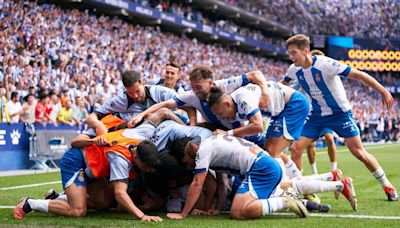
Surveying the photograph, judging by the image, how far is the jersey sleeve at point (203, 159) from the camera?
22.5 ft

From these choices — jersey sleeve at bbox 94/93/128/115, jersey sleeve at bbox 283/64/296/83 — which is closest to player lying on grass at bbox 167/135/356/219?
jersey sleeve at bbox 94/93/128/115

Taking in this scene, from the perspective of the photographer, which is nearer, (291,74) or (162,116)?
(162,116)

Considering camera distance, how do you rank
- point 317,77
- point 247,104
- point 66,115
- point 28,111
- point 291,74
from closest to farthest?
1. point 247,104
2. point 317,77
3. point 291,74
4. point 28,111
5. point 66,115

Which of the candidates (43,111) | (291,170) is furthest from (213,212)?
(43,111)

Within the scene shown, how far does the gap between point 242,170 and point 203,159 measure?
0.60 m

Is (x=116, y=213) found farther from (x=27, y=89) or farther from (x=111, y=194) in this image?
(x=27, y=89)

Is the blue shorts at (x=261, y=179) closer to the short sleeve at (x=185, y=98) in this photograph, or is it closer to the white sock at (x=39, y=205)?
the short sleeve at (x=185, y=98)

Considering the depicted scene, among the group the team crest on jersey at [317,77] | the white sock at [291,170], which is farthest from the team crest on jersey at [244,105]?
the team crest on jersey at [317,77]

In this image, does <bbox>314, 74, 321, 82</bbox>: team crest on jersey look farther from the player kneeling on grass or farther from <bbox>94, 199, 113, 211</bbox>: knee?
<bbox>94, 199, 113, 211</bbox>: knee

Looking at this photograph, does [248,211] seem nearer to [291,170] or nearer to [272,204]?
[272,204]

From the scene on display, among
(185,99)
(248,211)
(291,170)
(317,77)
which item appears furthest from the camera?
(317,77)

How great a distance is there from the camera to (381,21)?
62.4 metres

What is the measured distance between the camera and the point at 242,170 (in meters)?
7.24

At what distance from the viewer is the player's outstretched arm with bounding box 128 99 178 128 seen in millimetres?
7621
